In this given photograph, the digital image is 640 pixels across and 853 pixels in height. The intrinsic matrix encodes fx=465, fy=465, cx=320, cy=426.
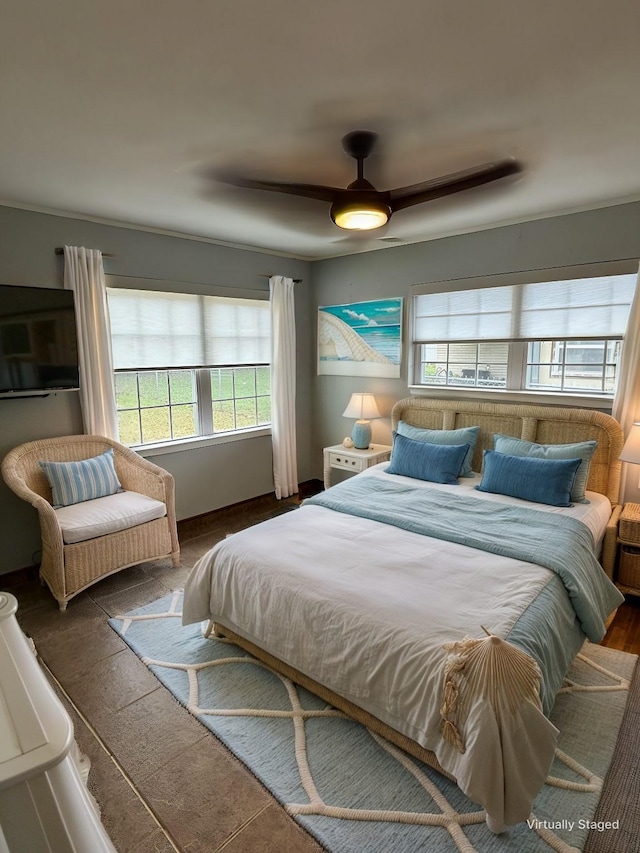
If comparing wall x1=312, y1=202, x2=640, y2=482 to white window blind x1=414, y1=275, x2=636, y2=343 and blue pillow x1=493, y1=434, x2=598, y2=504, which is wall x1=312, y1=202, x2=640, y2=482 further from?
blue pillow x1=493, y1=434, x2=598, y2=504

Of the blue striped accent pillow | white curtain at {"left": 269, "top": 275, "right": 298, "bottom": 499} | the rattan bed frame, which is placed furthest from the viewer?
white curtain at {"left": 269, "top": 275, "right": 298, "bottom": 499}

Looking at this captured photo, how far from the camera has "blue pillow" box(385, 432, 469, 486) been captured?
3484 millimetres

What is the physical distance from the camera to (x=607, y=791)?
1734 millimetres

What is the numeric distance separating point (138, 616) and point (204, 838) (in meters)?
1.52

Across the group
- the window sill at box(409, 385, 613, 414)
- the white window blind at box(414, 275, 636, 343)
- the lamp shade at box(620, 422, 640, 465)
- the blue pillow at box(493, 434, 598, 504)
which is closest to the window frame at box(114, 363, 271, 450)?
the window sill at box(409, 385, 613, 414)

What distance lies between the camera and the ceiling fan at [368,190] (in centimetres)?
205

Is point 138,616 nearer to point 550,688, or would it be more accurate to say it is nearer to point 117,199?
point 550,688

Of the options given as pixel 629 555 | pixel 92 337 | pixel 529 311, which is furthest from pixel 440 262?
pixel 92 337

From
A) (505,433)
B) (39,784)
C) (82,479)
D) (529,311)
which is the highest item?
(529,311)

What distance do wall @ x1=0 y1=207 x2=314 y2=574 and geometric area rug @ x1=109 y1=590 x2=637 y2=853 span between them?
1702 mm

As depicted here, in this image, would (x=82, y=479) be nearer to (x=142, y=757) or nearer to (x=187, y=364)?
(x=187, y=364)

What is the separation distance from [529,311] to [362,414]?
5.50 feet

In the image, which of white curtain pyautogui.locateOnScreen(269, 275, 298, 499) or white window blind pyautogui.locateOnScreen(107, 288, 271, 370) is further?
white curtain pyautogui.locateOnScreen(269, 275, 298, 499)

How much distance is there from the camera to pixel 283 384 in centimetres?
485
